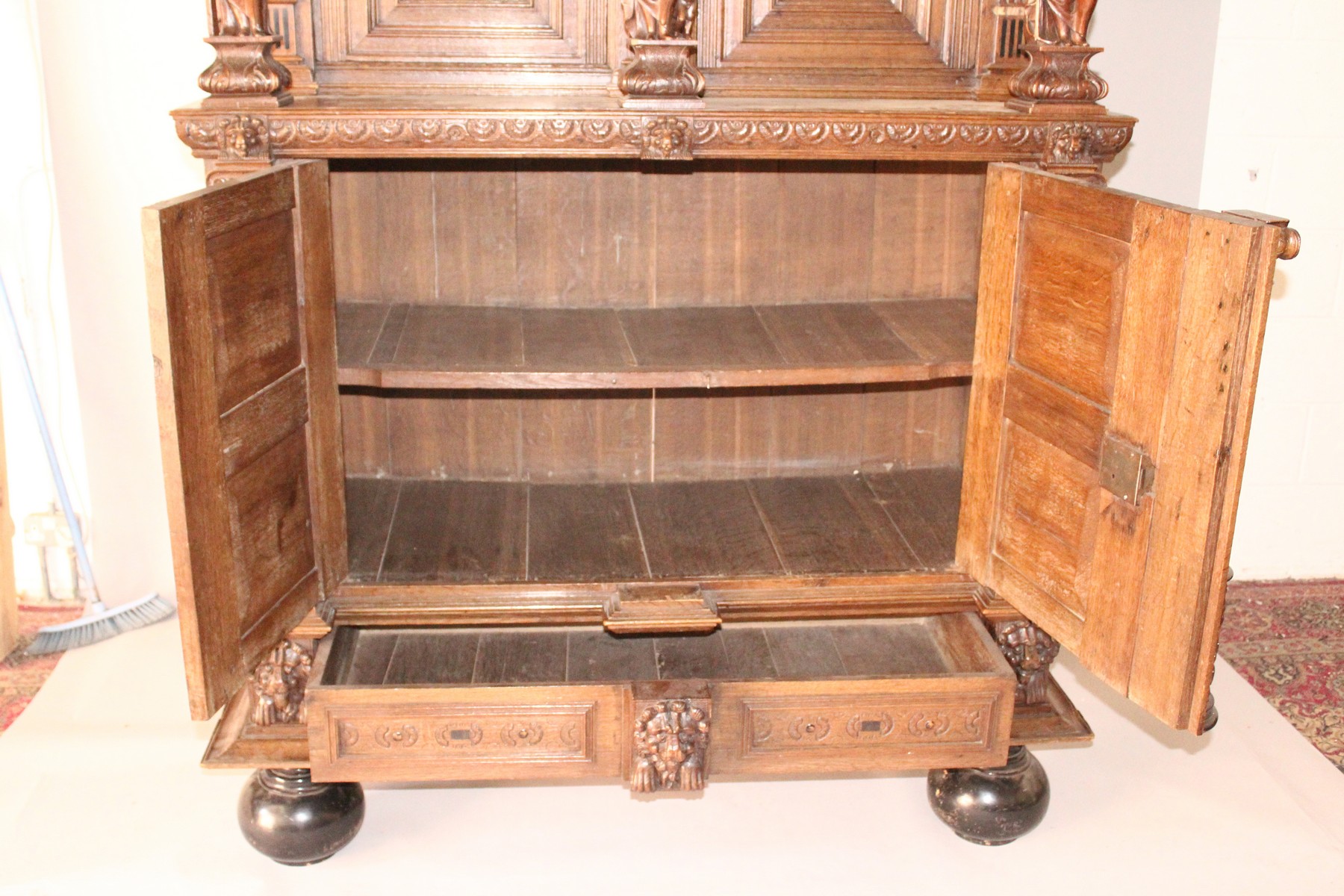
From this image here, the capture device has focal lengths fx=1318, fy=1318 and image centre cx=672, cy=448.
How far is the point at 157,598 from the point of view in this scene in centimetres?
289

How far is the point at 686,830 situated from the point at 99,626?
137cm

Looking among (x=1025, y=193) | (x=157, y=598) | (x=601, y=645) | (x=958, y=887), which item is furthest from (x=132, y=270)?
(x=958, y=887)

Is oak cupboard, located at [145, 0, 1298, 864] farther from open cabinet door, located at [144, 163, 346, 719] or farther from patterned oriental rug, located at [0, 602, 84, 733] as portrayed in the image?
patterned oriental rug, located at [0, 602, 84, 733]

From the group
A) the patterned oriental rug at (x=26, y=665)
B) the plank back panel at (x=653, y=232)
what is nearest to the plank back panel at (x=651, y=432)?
the plank back panel at (x=653, y=232)

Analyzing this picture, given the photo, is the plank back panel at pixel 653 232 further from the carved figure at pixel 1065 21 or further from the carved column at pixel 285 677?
the carved column at pixel 285 677

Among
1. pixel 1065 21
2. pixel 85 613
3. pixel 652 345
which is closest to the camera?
pixel 1065 21

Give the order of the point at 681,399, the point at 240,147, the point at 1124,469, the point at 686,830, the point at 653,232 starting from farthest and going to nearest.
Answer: the point at 681,399, the point at 653,232, the point at 686,830, the point at 240,147, the point at 1124,469

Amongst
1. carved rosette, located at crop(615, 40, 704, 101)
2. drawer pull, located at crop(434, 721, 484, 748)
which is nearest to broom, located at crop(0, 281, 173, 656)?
drawer pull, located at crop(434, 721, 484, 748)

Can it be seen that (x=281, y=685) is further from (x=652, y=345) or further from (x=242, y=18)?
(x=242, y=18)

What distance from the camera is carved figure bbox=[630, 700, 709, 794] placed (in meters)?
1.88

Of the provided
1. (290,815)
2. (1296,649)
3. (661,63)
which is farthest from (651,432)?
(1296,649)

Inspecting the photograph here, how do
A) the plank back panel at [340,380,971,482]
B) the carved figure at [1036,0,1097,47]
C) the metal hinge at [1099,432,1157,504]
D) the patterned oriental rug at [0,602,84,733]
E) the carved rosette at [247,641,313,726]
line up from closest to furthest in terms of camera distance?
the metal hinge at [1099,432,1157,504] → the carved figure at [1036,0,1097,47] → the carved rosette at [247,641,313,726] → the plank back panel at [340,380,971,482] → the patterned oriental rug at [0,602,84,733]

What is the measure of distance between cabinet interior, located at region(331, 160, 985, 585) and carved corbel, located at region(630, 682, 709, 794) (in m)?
0.24

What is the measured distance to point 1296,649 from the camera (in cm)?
286
